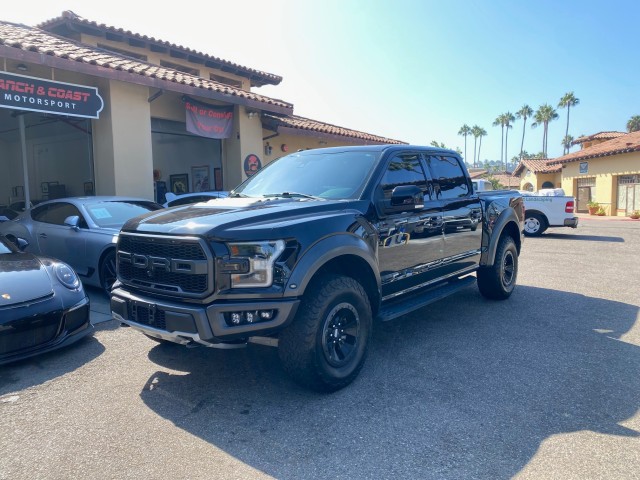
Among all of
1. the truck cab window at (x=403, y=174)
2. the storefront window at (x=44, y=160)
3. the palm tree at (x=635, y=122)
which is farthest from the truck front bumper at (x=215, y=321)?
the palm tree at (x=635, y=122)

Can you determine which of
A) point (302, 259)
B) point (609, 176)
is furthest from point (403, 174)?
point (609, 176)

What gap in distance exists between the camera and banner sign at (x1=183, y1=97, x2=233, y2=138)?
→ 36.2 ft

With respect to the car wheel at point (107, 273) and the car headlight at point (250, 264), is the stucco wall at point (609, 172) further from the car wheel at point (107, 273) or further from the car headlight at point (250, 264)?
the car headlight at point (250, 264)

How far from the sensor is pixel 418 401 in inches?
140

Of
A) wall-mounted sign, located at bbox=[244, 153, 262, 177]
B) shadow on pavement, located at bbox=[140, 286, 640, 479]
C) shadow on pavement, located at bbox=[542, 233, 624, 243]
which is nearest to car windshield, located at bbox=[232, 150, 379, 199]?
shadow on pavement, located at bbox=[140, 286, 640, 479]

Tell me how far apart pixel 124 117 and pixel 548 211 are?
12.3 metres

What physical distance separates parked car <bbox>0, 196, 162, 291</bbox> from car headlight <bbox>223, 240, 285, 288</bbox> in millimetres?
3308

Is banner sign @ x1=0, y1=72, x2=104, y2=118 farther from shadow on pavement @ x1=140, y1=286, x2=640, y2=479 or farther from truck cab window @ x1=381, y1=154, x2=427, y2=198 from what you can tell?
truck cab window @ x1=381, y1=154, x2=427, y2=198

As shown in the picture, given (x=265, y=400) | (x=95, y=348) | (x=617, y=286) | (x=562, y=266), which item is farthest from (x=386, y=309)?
(x=562, y=266)

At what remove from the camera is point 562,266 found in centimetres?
956

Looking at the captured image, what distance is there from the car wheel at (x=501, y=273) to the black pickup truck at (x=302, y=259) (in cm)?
133

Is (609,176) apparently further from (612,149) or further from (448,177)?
(448,177)

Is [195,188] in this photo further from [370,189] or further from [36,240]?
[370,189]

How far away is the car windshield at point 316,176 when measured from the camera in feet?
14.0
